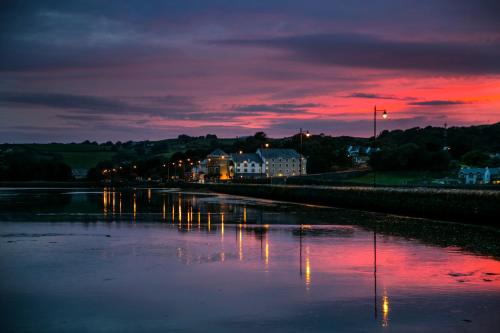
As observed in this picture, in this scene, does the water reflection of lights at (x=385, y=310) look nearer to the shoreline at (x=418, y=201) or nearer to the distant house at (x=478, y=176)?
the shoreline at (x=418, y=201)

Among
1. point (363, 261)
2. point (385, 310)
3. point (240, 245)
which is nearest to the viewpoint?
point (385, 310)

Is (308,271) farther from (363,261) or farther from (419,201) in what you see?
(419,201)

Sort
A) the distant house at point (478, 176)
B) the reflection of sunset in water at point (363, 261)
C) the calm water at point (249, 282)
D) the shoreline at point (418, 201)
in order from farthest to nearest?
1. the distant house at point (478, 176)
2. the shoreline at point (418, 201)
3. the reflection of sunset in water at point (363, 261)
4. the calm water at point (249, 282)

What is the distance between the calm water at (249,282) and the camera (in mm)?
10664

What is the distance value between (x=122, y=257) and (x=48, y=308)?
698cm

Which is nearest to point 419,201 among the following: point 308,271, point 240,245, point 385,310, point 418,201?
point 418,201

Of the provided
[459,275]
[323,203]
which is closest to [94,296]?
[459,275]

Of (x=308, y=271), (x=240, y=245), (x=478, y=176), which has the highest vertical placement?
(x=308, y=271)

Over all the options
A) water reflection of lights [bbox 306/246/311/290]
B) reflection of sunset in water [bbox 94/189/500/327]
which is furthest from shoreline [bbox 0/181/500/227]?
water reflection of lights [bbox 306/246/311/290]

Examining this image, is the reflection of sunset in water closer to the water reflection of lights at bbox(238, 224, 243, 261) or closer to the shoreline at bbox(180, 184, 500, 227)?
the water reflection of lights at bbox(238, 224, 243, 261)

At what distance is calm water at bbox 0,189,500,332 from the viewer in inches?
420

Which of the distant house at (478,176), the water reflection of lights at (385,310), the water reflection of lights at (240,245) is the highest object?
the water reflection of lights at (385,310)

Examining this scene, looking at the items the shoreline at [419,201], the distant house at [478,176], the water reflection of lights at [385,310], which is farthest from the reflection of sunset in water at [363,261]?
the distant house at [478,176]

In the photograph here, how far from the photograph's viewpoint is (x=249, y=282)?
14.5 meters
